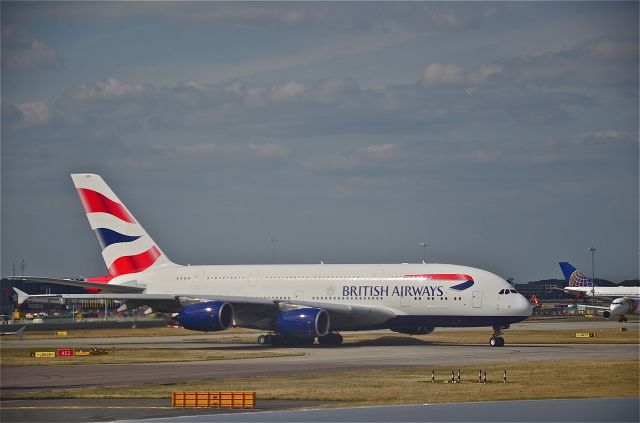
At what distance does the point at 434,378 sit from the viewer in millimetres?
39969

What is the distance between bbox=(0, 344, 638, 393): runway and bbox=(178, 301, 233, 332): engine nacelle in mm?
4655

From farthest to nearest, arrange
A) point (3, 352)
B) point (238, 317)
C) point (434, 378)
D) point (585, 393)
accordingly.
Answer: point (238, 317) → point (3, 352) → point (434, 378) → point (585, 393)

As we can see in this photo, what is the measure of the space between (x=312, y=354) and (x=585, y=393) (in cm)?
2361

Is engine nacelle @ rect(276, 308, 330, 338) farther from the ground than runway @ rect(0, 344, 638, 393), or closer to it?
farther from the ground

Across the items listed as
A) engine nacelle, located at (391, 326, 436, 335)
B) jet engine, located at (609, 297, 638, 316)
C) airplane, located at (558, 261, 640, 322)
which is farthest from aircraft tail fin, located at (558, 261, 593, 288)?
engine nacelle, located at (391, 326, 436, 335)

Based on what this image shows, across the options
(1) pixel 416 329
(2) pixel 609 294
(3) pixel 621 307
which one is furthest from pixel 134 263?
(2) pixel 609 294

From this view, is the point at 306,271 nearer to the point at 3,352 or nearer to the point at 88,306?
the point at 3,352

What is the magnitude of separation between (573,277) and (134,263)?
340ft

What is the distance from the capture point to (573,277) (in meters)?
162

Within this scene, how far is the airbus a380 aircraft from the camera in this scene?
202ft

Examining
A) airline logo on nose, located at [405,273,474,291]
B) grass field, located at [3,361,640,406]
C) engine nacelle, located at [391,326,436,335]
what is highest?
airline logo on nose, located at [405,273,474,291]

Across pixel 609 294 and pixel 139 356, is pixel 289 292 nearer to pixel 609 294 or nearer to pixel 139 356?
pixel 139 356

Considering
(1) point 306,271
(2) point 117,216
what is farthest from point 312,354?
(2) point 117,216

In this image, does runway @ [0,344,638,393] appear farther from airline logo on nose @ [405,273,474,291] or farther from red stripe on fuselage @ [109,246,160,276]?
red stripe on fuselage @ [109,246,160,276]
